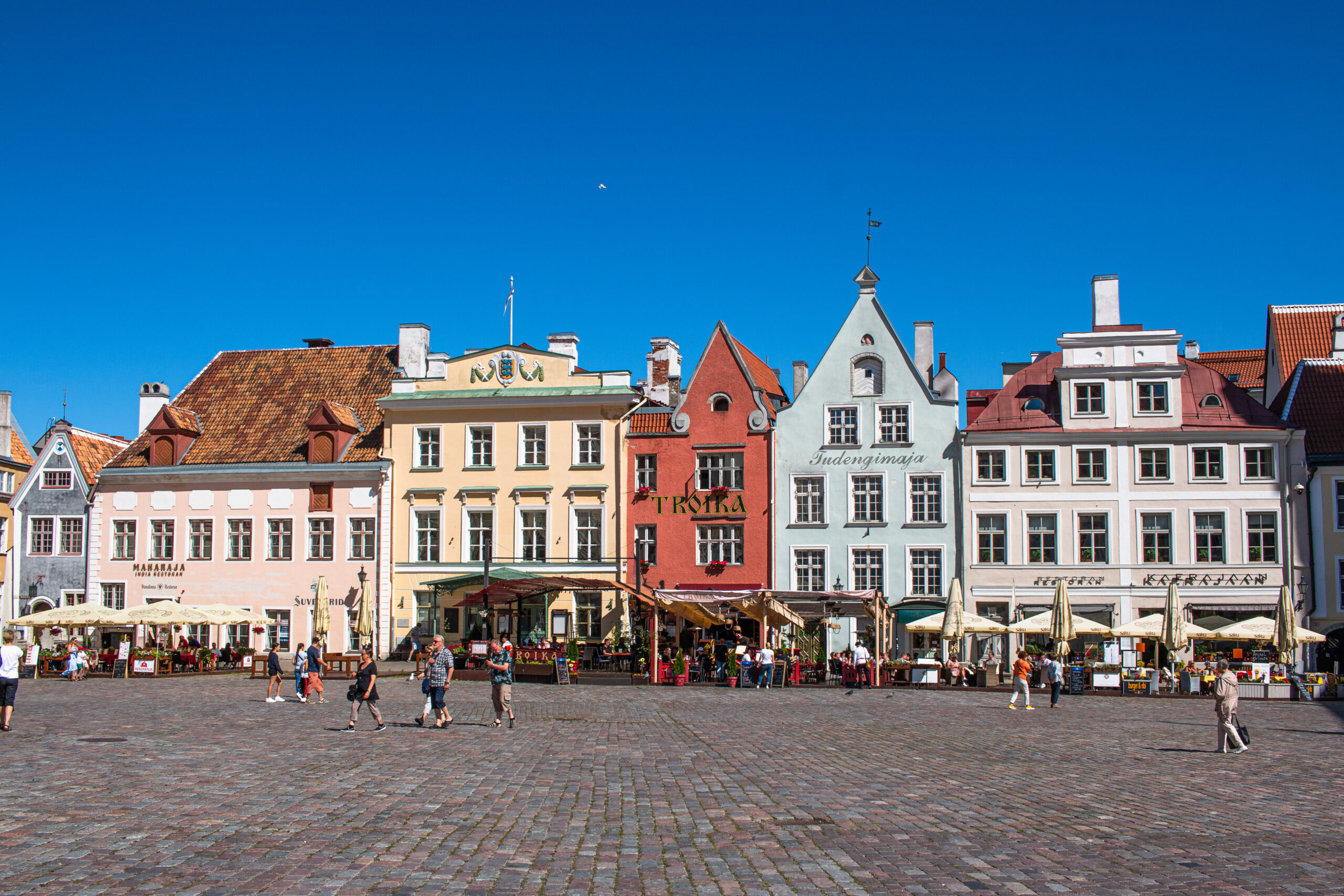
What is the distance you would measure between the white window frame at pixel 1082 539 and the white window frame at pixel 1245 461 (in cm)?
434

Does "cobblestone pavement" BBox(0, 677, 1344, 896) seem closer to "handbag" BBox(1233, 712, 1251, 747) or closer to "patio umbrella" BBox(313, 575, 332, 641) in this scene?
"handbag" BBox(1233, 712, 1251, 747)

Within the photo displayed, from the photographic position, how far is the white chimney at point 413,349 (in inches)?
2077

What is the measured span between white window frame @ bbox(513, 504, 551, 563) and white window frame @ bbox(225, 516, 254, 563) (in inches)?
382

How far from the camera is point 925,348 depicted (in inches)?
1918

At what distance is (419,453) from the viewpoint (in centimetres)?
5006

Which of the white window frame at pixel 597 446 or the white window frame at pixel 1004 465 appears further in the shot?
the white window frame at pixel 597 446

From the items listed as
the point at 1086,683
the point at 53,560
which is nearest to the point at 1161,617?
the point at 1086,683

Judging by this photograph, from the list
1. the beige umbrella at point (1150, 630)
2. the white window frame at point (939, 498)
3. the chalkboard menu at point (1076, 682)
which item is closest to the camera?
the chalkboard menu at point (1076, 682)

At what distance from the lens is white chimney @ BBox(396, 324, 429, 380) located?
52.8m

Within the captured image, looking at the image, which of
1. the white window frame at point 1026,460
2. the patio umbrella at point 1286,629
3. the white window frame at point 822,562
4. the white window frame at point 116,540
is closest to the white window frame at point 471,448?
the white window frame at point 822,562

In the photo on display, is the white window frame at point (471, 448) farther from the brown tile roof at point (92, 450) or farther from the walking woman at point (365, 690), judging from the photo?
the walking woman at point (365, 690)

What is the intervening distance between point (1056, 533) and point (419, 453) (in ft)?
78.2

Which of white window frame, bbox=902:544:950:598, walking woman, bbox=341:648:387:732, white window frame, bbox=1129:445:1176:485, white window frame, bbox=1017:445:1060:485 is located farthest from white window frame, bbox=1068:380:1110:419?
walking woman, bbox=341:648:387:732

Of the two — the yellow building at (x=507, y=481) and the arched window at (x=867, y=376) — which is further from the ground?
the arched window at (x=867, y=376)
